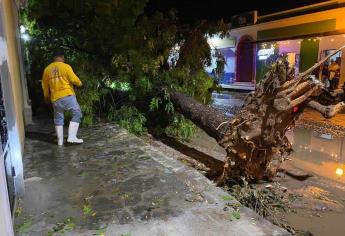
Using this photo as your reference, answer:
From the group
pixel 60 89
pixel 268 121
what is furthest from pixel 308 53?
pixel 60 89

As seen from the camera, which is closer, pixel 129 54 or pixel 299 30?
pixel 129 54

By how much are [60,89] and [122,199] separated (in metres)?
3.02

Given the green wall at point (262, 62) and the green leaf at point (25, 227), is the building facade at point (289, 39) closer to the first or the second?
the green wall at point (262, 62)

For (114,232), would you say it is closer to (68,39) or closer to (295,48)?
(68,39)

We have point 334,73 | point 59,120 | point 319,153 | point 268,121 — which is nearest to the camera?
point 268,121

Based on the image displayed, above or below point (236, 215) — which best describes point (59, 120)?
above

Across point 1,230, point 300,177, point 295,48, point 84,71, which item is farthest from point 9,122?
point 295,48

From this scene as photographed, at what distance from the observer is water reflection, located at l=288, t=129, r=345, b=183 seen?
6420 millimetres

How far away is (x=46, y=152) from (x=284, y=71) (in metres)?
4.10

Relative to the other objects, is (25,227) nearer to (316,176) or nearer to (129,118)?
(316,176)

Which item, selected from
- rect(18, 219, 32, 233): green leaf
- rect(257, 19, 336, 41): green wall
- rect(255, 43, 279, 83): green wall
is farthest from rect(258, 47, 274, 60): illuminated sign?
rect(18, 219, 32, 233): green leaf

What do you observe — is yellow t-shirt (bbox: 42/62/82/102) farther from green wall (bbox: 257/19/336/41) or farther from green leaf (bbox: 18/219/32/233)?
green wall (bbox: 257/19/336/41)

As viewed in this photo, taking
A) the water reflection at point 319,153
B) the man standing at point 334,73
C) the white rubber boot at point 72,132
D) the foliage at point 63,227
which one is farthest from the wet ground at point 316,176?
the man standing at point 334,73

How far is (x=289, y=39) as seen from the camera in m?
20.3
